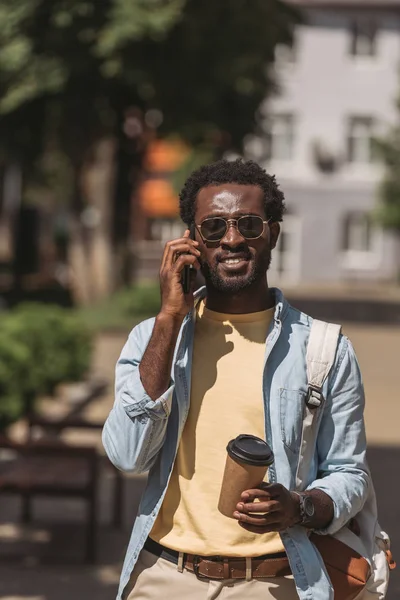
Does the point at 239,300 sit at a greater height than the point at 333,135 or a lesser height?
lesser

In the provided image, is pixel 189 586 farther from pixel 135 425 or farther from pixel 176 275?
pixel 176 275

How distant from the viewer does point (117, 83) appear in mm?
14688

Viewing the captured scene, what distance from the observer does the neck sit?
2.98 m

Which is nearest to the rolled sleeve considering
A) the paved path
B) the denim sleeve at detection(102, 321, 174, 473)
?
the denim sleeve at detection(102, 321, 174, 473)

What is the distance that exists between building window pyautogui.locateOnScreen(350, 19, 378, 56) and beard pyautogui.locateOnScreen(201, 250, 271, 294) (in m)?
40.5

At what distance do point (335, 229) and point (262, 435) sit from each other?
4077 cm

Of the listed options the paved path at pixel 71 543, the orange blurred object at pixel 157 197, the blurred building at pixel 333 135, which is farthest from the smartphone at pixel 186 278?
the orange blurred object at pixel 157 197

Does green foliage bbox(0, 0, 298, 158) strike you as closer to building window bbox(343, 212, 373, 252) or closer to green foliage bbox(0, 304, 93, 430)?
green foliage bbox(0, 304, 93, 430)

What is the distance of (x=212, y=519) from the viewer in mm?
2836

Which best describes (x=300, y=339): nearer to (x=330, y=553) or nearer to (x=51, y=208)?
(x=330, y=553)

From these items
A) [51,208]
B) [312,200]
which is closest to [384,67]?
[312,200]

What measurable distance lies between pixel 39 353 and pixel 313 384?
29.9 feet

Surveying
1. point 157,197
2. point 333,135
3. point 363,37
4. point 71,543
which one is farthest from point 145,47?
point 157,197

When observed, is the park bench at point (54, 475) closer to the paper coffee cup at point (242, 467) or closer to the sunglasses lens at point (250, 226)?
the sunglasses lens at point (250, 226)
